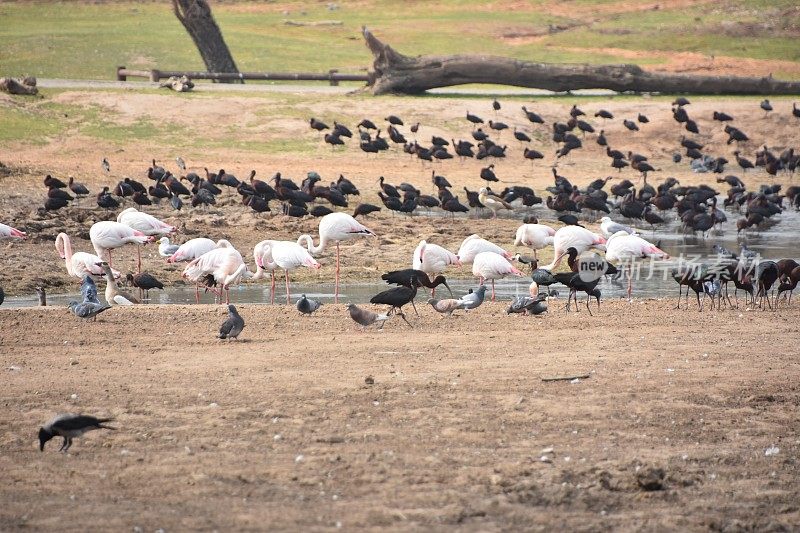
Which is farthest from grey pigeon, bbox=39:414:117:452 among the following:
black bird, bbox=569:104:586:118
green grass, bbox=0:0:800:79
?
green grass, bbox=0:0:800:79

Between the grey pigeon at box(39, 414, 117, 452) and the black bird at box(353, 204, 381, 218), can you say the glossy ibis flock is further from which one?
the grey pigeon at box(39, 414, 117, 452)

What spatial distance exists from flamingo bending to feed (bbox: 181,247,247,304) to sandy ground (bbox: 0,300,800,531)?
2.12m

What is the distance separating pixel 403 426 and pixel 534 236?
10.1 meters

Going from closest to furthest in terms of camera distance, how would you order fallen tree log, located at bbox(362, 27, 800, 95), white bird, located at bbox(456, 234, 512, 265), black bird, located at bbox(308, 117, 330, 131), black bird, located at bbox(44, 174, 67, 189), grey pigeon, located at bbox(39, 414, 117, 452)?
grey pigeon, located at bbox(39, 414, 117, 452) → white bird, located at bbox(456, 234, 512, 265) → black bird, located at bbox(44, 174, 67, 189) → black bird, located at bbox(308, 117, 330, 131) → fallen tree log, located at bbox(362, 27, 800, 95)

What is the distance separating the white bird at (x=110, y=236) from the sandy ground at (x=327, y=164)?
67 cm

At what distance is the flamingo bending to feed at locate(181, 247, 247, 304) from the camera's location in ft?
51.0

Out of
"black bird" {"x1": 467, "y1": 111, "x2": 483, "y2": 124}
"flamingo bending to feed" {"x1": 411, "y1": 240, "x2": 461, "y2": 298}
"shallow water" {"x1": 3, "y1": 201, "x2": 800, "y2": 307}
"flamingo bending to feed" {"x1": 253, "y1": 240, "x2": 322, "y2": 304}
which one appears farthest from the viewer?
"black bird" {"x1": 467, "y1": 111, "x2": 483, "y2": 124}

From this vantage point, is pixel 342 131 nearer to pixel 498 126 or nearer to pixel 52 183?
pixel 498 126

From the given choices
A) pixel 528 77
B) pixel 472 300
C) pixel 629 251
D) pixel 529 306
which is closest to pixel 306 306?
pixel 472 300

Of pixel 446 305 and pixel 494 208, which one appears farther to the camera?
pixel 494 208

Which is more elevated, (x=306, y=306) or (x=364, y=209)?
(x=306, y=306)

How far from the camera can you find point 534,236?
62.3 feet

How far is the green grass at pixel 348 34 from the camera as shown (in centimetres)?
4462

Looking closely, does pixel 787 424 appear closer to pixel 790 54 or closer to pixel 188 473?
pixel 188 473
